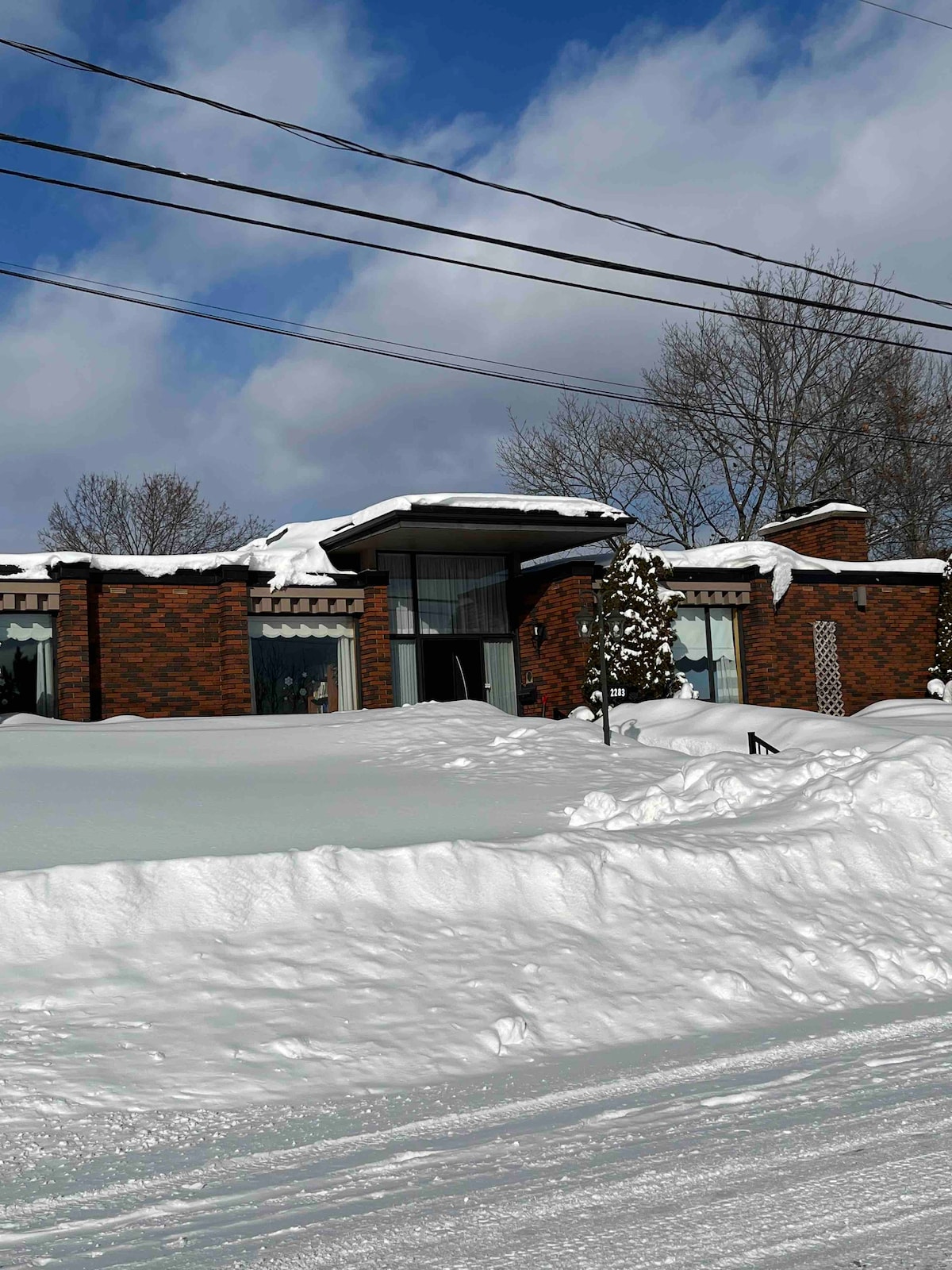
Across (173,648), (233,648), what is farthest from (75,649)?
(233,648)

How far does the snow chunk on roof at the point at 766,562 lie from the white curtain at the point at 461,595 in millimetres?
Result: 3558

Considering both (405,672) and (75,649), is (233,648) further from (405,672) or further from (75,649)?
(405,672)

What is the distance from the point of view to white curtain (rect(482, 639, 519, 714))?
79.9 ft

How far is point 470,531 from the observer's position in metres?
21.9

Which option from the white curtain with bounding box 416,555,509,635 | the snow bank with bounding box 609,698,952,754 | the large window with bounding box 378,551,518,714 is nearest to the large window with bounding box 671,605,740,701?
the large window with bounding box 378,551,518,714

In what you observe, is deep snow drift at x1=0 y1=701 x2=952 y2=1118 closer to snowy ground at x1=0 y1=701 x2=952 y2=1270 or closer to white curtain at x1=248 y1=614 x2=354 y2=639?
snowy ground at x1=0 y1=701 x2=952 y2=1270

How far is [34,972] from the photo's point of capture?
6570mm

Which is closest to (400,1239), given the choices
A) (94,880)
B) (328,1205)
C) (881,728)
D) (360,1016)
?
(328,1205)

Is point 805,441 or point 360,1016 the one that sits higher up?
point 805,441

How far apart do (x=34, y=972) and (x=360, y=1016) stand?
184 cm

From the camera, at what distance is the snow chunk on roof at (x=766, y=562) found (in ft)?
83.2

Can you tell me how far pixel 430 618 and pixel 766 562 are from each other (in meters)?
7.39

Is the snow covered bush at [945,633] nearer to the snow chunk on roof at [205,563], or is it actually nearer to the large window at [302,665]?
the large window at [302,665]

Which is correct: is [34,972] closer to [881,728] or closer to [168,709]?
[881,728]
